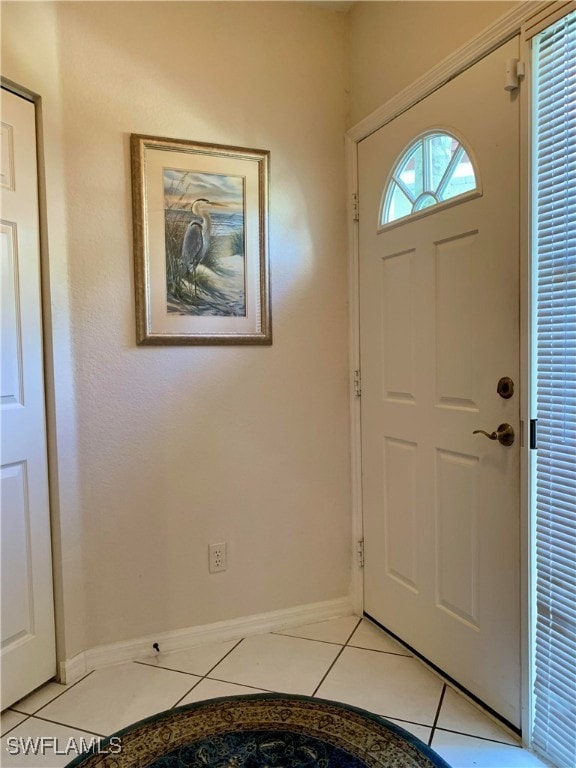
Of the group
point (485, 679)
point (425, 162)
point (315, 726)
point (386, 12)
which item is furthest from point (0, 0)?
point (485, 679)

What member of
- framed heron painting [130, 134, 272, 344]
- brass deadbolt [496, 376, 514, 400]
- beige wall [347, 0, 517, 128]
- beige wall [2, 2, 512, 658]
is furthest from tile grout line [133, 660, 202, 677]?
beige wall [347, 0, 517, 128]

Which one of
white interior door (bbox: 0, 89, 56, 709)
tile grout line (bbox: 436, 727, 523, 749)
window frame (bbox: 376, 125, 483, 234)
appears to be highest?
window frame (bbox: 376, 125, 483, 234)

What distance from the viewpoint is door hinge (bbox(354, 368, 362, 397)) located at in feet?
7.26

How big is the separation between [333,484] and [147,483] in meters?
0.81

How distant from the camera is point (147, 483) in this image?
1945 millimetres

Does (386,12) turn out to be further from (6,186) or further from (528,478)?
(528,478)

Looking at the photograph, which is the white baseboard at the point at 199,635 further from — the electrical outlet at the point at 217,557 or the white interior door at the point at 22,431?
the electrical outlet at the point at 217,557

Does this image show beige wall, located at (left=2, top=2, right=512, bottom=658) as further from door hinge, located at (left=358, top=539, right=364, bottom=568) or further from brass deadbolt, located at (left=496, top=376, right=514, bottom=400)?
brass deadbolt, located at (left=496, top=376, right=514, bottom=400)

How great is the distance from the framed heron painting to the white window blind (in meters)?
1.07

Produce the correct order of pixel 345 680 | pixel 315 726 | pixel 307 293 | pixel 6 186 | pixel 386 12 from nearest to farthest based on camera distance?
pixel 315 726
pixel 6 186
pixel 345 680
pixel 386 12
pixel 307 293

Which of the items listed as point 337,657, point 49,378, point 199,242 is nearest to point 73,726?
point 337,657

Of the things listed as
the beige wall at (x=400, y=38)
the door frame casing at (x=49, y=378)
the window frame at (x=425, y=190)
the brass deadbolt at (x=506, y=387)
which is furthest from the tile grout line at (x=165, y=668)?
the beige wall at (x=400, y=38)

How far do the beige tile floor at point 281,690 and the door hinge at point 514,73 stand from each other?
1892 millimetres

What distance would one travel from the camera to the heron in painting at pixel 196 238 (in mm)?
1959
